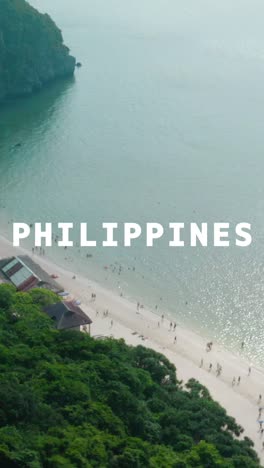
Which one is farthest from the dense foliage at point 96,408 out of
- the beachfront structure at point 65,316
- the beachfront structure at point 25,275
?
the beachfront structure at point 25,275

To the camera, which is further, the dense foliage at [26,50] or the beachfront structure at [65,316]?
the dense foliage at [26,50]

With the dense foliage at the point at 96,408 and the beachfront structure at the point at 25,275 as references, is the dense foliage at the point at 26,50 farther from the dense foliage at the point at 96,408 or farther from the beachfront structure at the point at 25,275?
the dense foliage at the point at 96,408

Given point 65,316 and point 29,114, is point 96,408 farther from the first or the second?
point 29,114

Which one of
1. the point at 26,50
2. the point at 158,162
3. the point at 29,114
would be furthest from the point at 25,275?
the point at 26,50

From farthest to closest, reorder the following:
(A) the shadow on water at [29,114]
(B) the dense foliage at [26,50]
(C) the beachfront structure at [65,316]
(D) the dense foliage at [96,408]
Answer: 1. (B) the dense foliage at [26,50]
2. (A) the shadow on water at [29,114]
3. (C) the beachfront structure at [65,316]
4. (D) the dense foliage at [96,408]

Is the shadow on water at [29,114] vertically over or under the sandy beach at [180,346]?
over

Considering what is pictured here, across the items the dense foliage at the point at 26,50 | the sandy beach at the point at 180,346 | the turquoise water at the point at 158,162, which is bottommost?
the sandy beach at the point at 180,346
